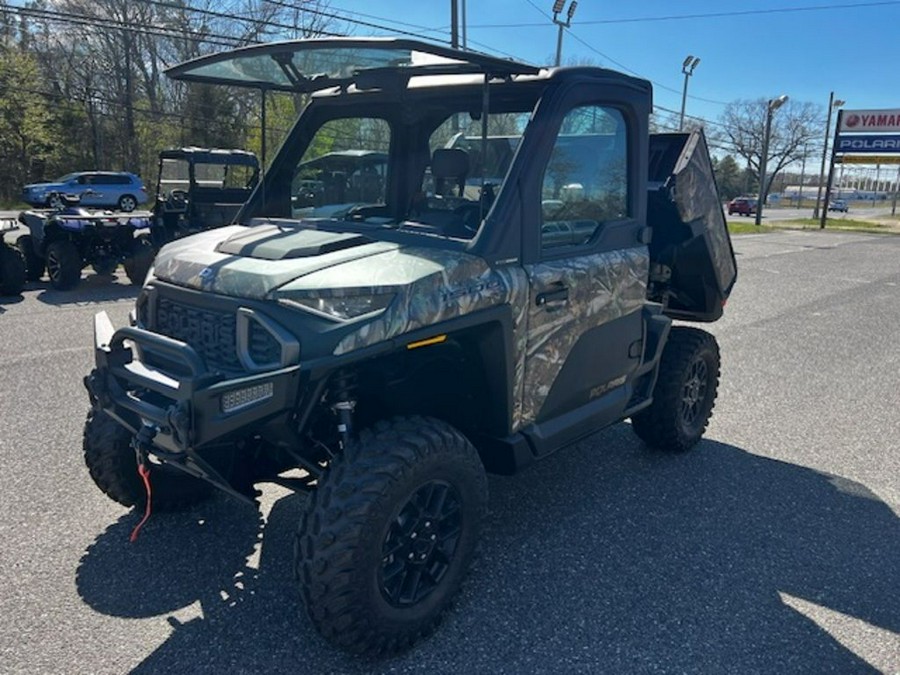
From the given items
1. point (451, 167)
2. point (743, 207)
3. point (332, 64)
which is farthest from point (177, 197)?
point (743, 207)

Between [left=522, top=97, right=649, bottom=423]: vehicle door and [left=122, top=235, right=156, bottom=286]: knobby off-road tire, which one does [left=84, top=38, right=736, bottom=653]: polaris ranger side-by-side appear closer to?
[left=522, top=97, right=649, bottom=423]: vehicle door

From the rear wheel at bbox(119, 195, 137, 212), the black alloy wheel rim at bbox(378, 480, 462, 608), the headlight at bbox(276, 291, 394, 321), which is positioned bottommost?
the black alloy wheel rim at bbox(378, 480, 462, 608)

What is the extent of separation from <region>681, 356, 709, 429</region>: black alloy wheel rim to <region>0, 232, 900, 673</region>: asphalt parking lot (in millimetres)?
258

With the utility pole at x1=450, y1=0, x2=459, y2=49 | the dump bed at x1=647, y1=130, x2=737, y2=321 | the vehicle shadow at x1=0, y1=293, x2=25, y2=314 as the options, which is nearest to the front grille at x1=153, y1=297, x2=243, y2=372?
the dump bed at x1=647, y1=130, x2=737, y2=321

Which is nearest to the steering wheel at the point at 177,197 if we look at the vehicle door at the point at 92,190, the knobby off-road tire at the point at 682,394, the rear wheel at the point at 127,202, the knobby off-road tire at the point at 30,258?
the knobby off-road tire at the point at 30,258

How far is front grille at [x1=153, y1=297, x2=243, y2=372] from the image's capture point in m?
2.69

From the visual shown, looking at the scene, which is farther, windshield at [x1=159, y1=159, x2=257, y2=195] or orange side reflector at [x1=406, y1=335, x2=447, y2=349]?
windshield at [x1=159, y1=159, x2=257, y2=195]

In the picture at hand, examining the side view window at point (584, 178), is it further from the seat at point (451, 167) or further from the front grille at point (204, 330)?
the front grille at point (204, 330)

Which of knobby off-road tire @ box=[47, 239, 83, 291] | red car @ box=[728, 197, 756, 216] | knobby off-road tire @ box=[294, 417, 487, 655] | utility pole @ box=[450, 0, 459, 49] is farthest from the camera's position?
red car @ box=[728, 197, 756, 216]

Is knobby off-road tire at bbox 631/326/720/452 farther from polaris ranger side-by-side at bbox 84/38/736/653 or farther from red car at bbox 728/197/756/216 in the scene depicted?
red car at bbox 728/197/756/216

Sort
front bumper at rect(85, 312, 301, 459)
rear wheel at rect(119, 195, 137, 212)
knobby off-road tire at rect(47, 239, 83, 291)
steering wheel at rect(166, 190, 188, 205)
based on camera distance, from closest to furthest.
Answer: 1. front bumper at rect(85, 312, 301, 459)
2. knobby off-road tire at rect(47, 239, 83, 291)
3. steering wheel at rect(166, 190, 188, 205)
4. rear wheel at rect(119, 195, 137, 212)

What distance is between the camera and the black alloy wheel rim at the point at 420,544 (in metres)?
2.71

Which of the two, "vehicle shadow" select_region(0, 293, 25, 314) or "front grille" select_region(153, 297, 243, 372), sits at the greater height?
"front grille" select_region(153, 297, 243, 372)

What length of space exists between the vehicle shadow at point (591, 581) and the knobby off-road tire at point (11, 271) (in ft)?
26.4
